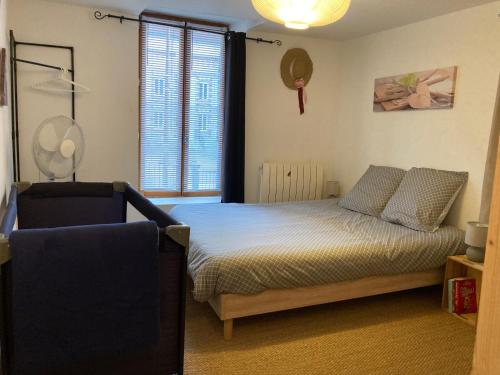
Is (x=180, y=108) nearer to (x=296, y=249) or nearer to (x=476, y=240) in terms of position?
(x=296, y=249)

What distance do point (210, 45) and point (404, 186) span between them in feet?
7.77

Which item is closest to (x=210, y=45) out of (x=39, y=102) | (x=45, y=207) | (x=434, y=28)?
(x=39, y=102)

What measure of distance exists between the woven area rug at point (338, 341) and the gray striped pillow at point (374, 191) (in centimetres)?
91

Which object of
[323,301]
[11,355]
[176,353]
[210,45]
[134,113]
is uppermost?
[210,45]

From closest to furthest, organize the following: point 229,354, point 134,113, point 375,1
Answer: point 229,354
point 375,1
point 134,113

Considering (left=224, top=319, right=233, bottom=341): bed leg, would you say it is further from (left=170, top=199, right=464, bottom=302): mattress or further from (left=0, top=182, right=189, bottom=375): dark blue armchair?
(left=0, top=182, right=189, bottom=375): dark blue armchair

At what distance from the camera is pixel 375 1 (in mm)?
3197

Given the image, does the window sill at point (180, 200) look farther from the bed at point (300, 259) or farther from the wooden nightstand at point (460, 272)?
the wooden nightstand at point (460, 272)

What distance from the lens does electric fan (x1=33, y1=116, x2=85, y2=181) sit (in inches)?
122

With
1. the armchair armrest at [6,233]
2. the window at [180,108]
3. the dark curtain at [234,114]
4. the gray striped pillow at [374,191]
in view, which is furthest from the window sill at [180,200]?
the armchair armrest at [6,233]

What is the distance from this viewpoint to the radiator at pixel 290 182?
4.50 m

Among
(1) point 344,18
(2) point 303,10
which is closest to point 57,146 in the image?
(2) point 303,10

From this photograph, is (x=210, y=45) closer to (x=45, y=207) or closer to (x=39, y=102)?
(x=39, y=102)

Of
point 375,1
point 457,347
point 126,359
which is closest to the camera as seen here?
point 126,359
